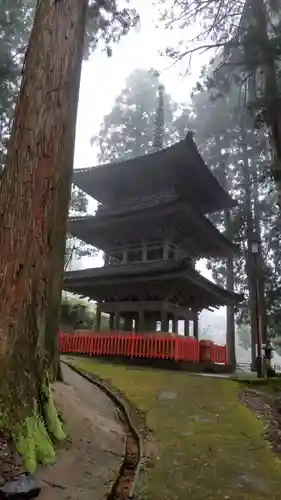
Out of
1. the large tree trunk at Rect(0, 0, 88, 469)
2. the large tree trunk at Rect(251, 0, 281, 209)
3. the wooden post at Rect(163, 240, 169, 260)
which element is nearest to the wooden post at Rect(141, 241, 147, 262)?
the wooden post at Rect(163, 240, 169, 260)

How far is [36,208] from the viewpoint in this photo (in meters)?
3.96

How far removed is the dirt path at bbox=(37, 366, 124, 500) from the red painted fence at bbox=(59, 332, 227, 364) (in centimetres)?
642

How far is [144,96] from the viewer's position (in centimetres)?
3322

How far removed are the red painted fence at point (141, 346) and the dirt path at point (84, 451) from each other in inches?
253

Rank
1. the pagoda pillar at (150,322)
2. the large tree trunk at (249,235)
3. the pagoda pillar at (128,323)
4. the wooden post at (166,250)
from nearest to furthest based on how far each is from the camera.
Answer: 1. the wooden post at (166,250)
2. the pagoda pillar at (150,322)
3. the pagoda pillar at (128,323)
4. the large tree trunk at (249,235)

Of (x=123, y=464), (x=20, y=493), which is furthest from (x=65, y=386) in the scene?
(x=20, y=493)

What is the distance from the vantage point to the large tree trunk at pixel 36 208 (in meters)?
3.56

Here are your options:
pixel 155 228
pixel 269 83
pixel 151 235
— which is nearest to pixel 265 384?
pixel 155 228

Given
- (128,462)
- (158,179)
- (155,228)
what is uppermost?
(158,179)

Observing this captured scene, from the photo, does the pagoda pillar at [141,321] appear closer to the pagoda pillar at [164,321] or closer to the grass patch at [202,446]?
the pagoda pillar at [164,321]

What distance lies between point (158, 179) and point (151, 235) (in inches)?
86.6

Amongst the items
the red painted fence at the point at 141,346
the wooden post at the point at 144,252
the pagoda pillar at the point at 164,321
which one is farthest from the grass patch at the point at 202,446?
the wooden post at the point at 144,252

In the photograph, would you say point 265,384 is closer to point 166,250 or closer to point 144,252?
point 166,250

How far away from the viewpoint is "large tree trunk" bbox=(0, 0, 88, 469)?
356 centimetres
